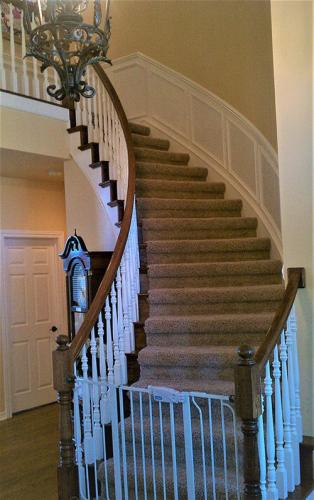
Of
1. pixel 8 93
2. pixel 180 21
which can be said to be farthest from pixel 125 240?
pixel 180 21

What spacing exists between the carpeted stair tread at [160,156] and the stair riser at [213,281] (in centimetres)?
160

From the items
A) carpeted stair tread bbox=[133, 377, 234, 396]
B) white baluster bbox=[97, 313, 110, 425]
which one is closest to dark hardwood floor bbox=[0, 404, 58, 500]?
white baluster bbox=[97, 313, 110, 425]

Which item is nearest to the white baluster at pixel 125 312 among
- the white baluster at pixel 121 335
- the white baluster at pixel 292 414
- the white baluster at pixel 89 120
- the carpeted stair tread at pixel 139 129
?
the white baluster at pixel 121 335

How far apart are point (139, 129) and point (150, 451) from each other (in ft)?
12.2

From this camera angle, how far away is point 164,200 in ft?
15.2

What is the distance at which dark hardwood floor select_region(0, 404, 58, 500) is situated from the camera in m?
3.71

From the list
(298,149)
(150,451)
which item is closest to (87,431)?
(150,451)

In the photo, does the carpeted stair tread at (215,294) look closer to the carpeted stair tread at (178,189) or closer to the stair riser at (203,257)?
the stair riser at (203,257)

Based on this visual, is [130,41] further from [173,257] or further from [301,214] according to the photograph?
[301,214]

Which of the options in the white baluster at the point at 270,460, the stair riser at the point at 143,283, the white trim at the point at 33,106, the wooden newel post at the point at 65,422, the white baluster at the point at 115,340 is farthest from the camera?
the white trim at the point at 33,106

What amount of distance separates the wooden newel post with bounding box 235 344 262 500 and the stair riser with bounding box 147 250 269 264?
2.04 meters

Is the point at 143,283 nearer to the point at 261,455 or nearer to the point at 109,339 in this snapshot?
the point at 109,339

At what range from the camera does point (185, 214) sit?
4.77 metres

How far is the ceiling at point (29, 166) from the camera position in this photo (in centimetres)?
484
